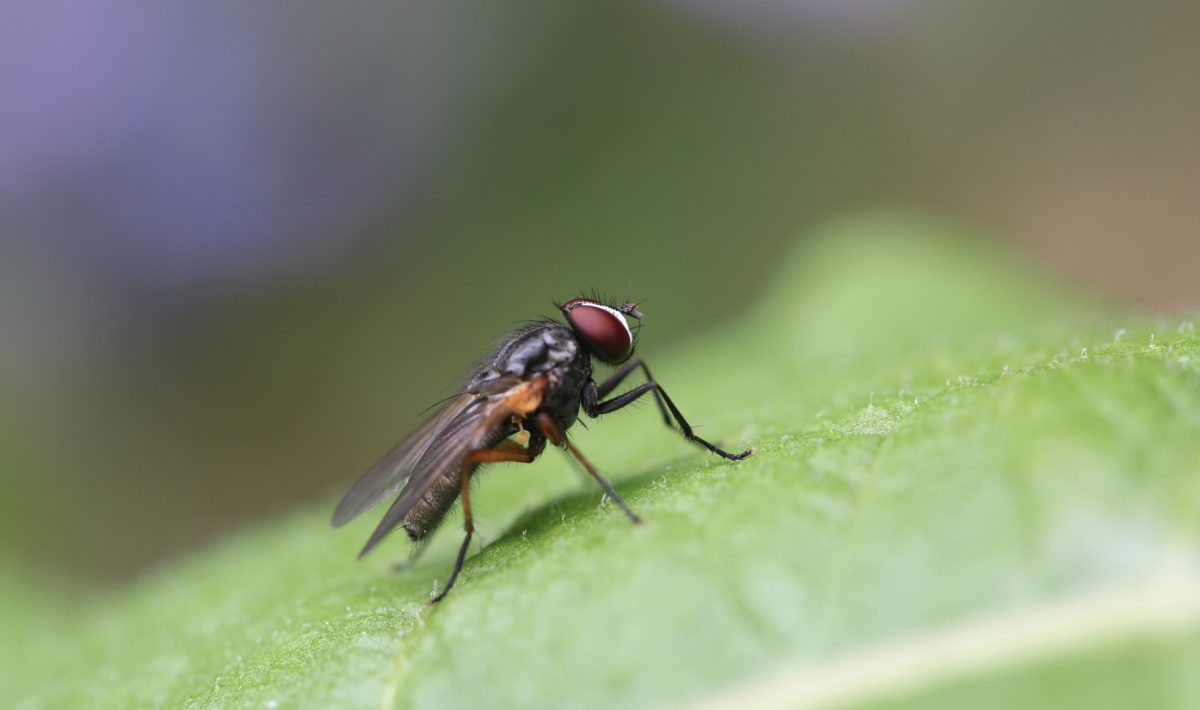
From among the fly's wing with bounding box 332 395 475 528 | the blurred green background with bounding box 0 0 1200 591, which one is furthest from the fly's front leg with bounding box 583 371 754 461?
the blurred green background with bounding box 0 0 1200 591

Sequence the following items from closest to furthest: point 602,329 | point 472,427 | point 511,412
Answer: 1. point 472,427
2. point 511,412
3. point 602,329

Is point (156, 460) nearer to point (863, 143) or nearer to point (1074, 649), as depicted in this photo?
point (863, 143)

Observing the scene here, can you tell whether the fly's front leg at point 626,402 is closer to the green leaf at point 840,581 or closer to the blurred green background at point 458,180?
the green leaf at point 840,581

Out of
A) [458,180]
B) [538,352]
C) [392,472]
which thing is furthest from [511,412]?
[458,180]

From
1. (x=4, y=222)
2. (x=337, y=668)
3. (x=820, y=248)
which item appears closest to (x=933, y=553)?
(x=337, y=668)

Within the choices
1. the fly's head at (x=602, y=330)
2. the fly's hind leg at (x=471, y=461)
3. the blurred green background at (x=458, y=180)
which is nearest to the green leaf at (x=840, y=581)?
the fly's hind leg at (x=471, y=461)

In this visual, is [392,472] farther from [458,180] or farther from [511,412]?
[458,180]
